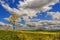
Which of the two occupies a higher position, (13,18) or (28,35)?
(13,18)

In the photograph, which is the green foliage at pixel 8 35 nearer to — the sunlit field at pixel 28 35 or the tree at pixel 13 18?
the sunlit field at pixel 28 35

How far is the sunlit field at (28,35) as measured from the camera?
369 cm

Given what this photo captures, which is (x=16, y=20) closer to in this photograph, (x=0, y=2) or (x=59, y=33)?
(x=0, y=2)

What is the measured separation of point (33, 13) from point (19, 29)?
0.36 meters

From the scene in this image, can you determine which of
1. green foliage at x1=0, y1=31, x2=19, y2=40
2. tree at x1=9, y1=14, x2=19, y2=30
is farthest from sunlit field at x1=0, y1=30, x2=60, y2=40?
tree at x1=9, y1=14, x2=19, y2=30

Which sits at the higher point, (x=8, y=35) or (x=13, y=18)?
(x=13, y=18)

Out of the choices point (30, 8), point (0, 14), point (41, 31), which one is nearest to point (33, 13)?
point (30, 8)

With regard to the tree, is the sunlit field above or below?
below

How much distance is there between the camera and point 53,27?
12.2ft

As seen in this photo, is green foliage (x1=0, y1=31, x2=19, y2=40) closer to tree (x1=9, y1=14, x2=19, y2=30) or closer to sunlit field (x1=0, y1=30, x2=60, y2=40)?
sunlit field (x1=0, y1=30, x2=60, y2=40)

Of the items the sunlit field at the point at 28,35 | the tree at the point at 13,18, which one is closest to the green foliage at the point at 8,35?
the sunlit field at the point at 28,35

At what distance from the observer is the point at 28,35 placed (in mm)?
3732

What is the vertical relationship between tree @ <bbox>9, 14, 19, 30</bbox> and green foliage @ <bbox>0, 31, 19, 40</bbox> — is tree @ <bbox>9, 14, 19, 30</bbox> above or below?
above

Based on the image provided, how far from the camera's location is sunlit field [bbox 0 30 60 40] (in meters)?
3.69
